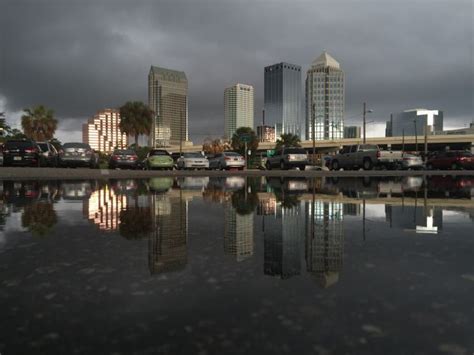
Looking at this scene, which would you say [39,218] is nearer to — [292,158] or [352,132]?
[292,158]

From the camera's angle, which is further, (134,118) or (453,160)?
(134,118)

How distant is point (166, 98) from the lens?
158 m

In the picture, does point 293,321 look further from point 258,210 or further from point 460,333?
point 258,210

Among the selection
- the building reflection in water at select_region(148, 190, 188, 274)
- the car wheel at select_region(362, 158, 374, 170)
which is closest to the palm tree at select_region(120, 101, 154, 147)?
the car wheel at select_region(362, 158, 374, 170)

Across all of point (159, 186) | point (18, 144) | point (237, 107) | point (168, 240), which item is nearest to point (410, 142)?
point (237, 107)

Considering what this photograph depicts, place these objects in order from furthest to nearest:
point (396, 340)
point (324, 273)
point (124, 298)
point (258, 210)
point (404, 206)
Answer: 1. point (404, 206)
2. point (258, 210)
3. point (324, 273)
4. point (124, 298)
5. point (396, 340)

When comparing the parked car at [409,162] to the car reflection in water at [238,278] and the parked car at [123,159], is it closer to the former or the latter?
the parked car at [123,159]

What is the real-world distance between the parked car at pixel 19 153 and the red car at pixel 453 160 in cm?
3386

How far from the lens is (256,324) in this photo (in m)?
2.36

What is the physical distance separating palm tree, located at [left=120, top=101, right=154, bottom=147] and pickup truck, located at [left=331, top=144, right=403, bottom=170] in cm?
4320

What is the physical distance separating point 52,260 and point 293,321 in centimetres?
257

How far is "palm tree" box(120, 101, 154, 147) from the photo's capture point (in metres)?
69.1

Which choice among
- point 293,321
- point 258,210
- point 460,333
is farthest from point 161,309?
point 258,210

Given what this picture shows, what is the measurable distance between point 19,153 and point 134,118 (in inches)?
1772
